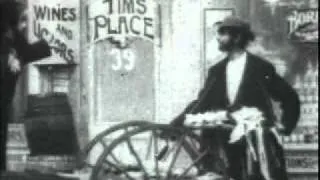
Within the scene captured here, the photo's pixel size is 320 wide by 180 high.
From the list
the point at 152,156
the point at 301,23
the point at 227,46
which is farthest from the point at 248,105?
the point at 152,156

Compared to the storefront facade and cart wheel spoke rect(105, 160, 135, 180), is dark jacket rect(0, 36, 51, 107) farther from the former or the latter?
cart wheel spoke rect(105, 160, 135, 180)

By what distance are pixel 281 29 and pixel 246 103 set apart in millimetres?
705

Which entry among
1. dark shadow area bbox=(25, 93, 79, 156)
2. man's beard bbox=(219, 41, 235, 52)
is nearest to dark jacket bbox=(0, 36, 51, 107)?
dark shadow area bbox=(25, 93, 79, 156)

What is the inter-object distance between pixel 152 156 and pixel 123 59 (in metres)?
0.88

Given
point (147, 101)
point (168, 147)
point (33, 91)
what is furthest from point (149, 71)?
point (33, 91)

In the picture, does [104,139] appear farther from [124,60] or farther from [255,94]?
[255,94]

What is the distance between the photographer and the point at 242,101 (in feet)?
18.9

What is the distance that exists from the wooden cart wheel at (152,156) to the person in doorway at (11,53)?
1.02 meters

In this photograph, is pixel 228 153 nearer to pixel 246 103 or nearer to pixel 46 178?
pixel 246 103

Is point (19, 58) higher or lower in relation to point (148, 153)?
higher

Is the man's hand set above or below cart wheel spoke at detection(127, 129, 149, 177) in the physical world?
above

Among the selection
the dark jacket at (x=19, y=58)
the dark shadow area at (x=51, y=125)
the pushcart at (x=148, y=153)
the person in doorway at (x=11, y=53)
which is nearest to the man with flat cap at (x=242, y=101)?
the pushcart at (x=148, y=153)

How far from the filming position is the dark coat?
5.73 m

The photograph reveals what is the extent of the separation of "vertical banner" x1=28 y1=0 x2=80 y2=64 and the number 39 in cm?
34
